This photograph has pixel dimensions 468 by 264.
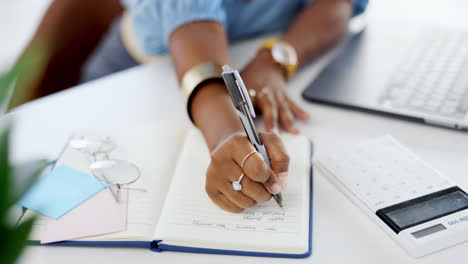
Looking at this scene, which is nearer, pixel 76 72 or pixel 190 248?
pixel 190 248

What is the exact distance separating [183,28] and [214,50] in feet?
0.30

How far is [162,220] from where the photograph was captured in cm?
59

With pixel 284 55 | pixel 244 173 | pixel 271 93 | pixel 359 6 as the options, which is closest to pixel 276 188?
pixel 244 173

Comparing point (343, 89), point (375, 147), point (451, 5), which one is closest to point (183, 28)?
point (343, 89)

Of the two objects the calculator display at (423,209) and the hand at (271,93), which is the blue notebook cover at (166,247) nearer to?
the calculator display at (423,209)

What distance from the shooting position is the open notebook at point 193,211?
1.84 ft

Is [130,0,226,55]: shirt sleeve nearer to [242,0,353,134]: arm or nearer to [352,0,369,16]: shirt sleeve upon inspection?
[242,0,353,134]: arm

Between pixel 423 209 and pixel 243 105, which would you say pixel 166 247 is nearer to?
pixel 243 105

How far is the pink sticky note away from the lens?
0.58 meters

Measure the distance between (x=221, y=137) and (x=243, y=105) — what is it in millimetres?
138

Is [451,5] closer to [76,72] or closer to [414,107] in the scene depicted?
[414,107]

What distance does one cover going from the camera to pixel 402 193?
612 mm

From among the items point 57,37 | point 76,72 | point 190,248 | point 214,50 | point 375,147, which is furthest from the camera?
point 76,72

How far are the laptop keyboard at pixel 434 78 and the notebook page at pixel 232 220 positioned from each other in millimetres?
257
